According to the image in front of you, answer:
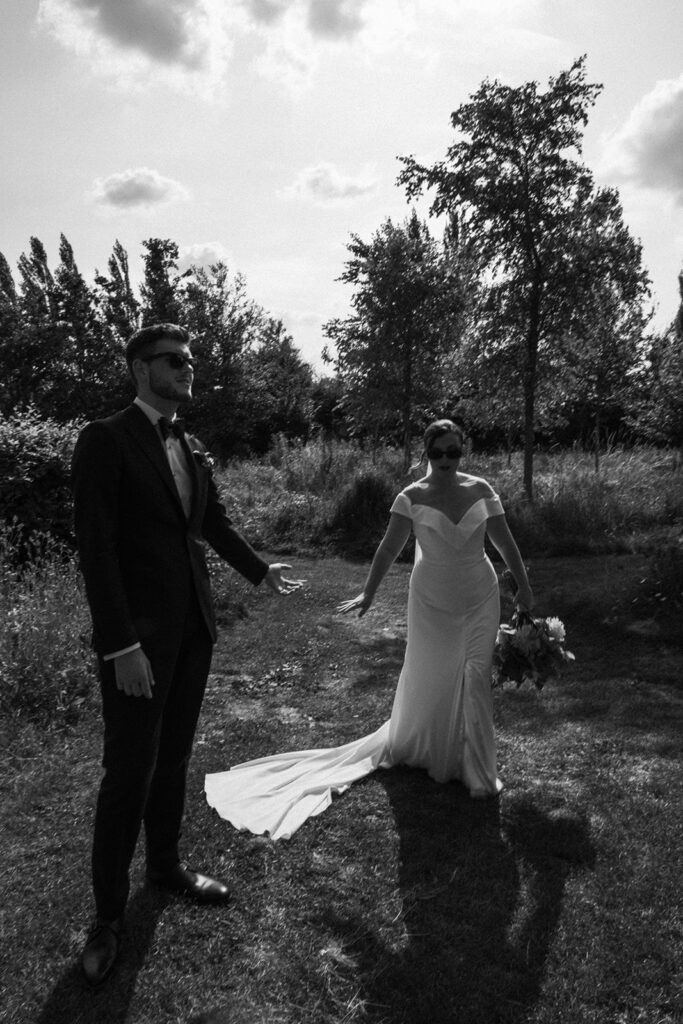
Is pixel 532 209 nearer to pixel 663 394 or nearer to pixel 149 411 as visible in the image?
pixel 663 394

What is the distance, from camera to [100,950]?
2979 millimetres

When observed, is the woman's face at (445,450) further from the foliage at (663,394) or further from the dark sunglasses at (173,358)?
the foliage at (663,394)

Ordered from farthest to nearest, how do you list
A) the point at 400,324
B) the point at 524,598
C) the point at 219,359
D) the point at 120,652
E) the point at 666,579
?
the point at 219,359
the point at 400,324
the point at 666,579
the point at 524,598
the point at 120,652

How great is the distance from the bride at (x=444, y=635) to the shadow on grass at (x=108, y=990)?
1253mm

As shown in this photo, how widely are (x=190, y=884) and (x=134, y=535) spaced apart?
1.72 metres

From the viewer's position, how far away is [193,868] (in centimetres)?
382

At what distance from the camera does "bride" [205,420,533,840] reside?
459 centimetres

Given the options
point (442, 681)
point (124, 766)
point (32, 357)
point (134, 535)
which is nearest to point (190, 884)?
point (124, 766)

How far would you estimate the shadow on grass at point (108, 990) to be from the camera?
9.01ft

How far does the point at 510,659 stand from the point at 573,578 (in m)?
6.20

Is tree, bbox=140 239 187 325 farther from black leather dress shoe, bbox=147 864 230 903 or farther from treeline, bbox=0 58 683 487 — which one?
black leather dress shoe, bbox=147 864 230 903

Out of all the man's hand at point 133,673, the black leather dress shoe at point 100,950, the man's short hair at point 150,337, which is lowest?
the black leather dress shoe at point 100,950

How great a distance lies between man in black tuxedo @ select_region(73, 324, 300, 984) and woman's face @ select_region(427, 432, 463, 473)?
1.66 meters

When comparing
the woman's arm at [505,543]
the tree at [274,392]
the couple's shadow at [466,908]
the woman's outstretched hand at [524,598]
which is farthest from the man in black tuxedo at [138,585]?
the tree at [274,392]
